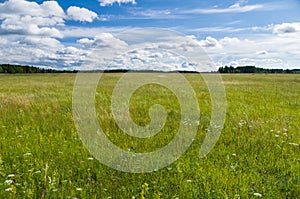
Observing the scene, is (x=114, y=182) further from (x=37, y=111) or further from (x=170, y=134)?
(x=37, y=111)

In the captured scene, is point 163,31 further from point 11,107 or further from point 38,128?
point 11,107

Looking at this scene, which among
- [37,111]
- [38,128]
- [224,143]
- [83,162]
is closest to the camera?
[83,162]

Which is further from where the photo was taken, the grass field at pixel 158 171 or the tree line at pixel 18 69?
the tree line at pixel 18 69

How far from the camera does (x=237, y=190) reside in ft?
13.0

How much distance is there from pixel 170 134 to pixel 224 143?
49.0 inches

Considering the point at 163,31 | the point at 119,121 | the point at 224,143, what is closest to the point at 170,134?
the point at 224,143

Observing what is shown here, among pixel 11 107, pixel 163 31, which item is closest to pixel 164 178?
pixel 163 31

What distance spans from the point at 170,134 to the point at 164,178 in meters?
2.51

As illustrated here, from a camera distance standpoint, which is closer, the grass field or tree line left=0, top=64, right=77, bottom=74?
the grass field

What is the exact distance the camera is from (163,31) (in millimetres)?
6641

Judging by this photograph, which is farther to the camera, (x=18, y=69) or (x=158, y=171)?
(x=18, y=69)

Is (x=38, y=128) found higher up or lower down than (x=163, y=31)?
lower down

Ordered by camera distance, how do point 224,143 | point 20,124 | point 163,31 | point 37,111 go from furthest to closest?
point 37,111
point 20,124
point 163,31
point 224,143

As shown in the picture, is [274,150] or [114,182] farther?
[274,150]
